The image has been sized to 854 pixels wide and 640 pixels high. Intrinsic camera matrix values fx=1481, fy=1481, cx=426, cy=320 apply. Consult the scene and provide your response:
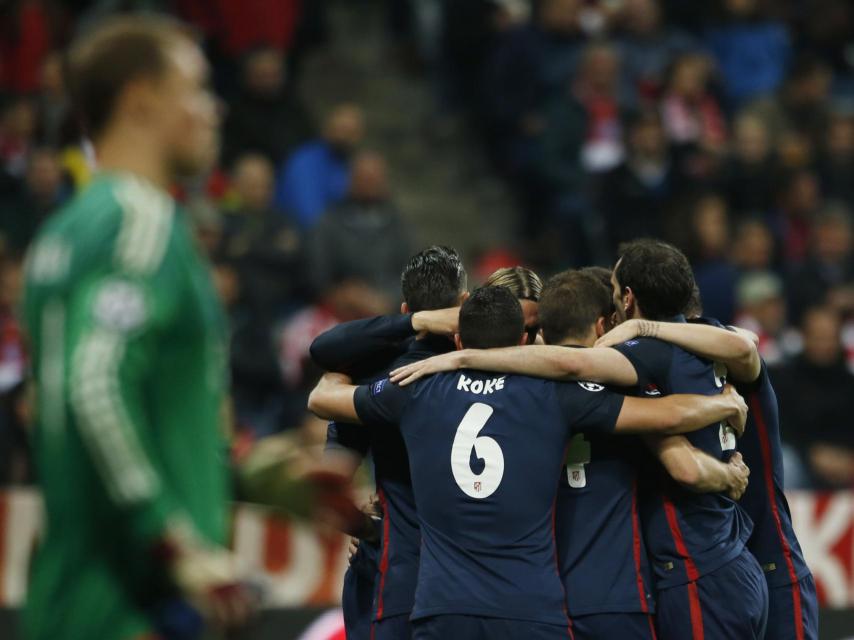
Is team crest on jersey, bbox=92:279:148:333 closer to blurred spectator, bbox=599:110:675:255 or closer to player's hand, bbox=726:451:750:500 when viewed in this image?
player's hand, bbox=726:451:750:500

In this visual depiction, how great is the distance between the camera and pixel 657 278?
17.1 ft

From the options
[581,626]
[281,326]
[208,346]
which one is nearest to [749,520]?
[581,626]

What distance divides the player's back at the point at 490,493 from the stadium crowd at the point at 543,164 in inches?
198

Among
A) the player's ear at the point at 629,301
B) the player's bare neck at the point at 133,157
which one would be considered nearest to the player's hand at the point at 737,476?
the player's ear at the point at 629,301

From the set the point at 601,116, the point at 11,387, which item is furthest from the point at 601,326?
the point at 601,116

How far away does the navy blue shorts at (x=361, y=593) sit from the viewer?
17.7 feet

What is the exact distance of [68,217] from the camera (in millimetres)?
2945

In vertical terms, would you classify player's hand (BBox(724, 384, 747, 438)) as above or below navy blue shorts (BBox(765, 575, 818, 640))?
above

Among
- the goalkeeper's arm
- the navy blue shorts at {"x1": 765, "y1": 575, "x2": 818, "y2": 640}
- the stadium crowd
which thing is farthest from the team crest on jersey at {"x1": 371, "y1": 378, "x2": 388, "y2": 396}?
the stadium crowd

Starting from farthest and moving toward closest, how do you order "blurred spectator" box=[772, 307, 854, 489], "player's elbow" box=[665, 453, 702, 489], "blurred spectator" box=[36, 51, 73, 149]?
"blurred spectator" box=[36, 51, 73, 149] → "blurred spectator" box=[772, 307, 854, 489] → "player's elbow" box=[665, 453, 702, 489]

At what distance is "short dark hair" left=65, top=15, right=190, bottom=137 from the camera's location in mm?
3023

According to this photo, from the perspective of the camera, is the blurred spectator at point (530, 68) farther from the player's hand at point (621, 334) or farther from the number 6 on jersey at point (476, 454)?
the number 6 on jersey at point (476, 454)

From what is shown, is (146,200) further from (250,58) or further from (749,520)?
(250,58)

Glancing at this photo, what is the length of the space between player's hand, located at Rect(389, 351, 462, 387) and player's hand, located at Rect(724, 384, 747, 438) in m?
0.95
